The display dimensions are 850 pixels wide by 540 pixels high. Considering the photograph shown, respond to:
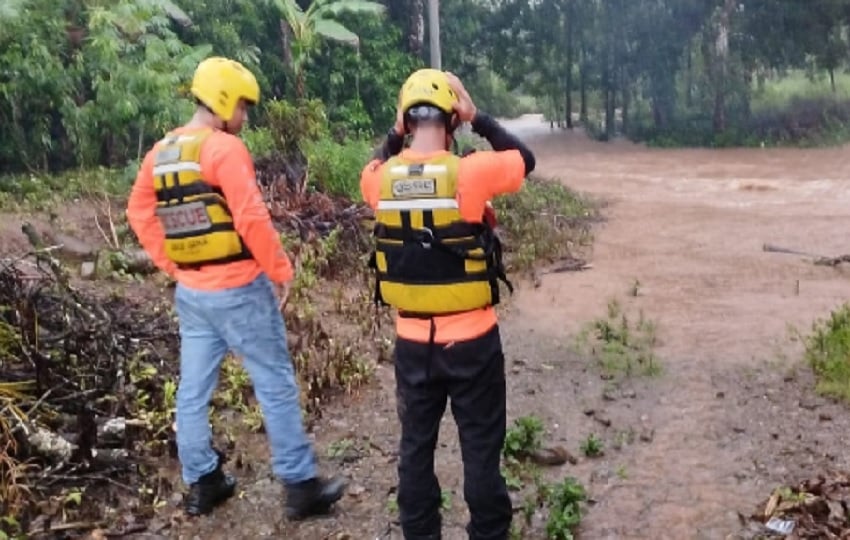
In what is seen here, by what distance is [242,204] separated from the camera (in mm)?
3871

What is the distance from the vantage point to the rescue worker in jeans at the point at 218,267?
3.93 metres

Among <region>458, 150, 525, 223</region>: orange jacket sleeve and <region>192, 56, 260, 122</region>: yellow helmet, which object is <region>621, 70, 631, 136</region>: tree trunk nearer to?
<region>192, 56, 260, 122</region>: yellow helmet

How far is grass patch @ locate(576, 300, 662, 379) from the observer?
657 centimetres

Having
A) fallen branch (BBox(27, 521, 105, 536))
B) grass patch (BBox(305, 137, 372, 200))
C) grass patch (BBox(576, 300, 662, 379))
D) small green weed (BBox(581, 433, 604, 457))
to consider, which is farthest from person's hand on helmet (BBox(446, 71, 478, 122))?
grass patch (BBox(305, 137, 372, 200))

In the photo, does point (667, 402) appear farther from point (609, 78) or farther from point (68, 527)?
point (609, 78)

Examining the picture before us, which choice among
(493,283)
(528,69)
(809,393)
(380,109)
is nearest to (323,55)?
(380,109)

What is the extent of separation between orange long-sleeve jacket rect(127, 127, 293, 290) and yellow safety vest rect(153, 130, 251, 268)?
0.12 feet

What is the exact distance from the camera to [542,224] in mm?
11852

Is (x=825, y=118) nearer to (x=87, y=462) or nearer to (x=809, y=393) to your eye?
(x=809, y=393)

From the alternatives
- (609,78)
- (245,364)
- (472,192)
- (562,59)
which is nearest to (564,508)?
(245,364)

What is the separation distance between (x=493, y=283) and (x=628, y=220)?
10.7 m

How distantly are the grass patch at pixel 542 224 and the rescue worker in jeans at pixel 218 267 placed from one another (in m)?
5.86

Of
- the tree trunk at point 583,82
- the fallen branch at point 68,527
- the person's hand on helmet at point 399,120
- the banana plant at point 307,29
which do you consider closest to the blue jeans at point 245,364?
the fallen branch at point 68,527

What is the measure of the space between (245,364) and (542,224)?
8060 millimetres
